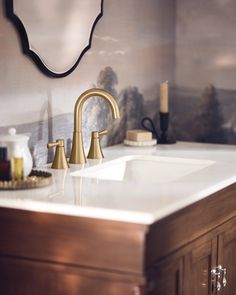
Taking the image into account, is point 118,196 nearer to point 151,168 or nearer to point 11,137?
point 11,137

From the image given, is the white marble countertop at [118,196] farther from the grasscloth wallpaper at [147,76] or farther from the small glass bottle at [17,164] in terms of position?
the grasscloth wallpaper at [147,76]

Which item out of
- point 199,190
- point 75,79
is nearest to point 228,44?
point 75,79

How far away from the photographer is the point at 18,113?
2475mm

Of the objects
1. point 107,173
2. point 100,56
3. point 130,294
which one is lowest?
point 130,294

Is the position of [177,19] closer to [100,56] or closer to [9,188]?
[100,56]

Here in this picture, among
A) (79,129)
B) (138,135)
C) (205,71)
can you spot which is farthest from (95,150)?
(205,71)

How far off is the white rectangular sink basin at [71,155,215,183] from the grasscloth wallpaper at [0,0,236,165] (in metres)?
0.20

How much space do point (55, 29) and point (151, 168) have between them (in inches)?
27.5

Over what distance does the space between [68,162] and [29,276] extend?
2.34 feet

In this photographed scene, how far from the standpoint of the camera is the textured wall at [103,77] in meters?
2.45

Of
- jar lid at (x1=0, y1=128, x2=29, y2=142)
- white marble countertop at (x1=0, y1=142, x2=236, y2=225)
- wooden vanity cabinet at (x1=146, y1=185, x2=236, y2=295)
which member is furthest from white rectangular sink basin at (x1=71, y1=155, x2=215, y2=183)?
jar lid at (x1=0, y1=128, x2=29, y2=142)

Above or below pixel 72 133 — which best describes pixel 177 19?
above

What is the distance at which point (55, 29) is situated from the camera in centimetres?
263

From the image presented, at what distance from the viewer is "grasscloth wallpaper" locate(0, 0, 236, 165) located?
2.63 m
